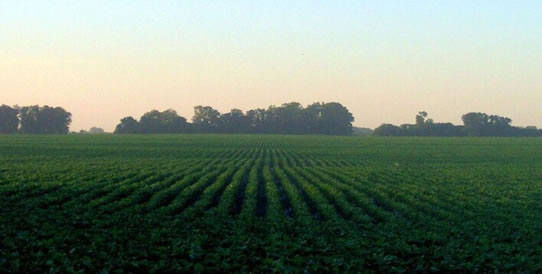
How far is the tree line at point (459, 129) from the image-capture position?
156 metres

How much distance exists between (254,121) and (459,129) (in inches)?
2892

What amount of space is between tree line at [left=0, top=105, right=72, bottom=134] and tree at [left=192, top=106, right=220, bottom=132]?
46305 millimetres

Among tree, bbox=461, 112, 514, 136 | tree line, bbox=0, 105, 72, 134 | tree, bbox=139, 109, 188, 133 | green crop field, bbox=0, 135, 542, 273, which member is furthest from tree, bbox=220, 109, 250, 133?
green crop field, bbox=0, 135, 542, 273

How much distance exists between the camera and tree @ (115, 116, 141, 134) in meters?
156

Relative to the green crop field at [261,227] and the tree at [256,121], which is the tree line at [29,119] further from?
the green crop field at [261,227]

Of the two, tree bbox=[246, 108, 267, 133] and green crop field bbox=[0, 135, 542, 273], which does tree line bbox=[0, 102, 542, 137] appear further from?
green crop field bbox=[0, 135, 542, 273]

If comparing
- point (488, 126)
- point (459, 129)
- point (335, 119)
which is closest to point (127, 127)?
point (335, 119)

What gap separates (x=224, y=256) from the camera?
9836 millimetres

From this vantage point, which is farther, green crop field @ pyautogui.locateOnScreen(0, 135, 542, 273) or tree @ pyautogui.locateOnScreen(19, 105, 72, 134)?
tree @ pyautogui.locateOnScreen(19, 105, 72, 134)

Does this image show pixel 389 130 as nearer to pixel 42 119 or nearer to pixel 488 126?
pixel 488 126

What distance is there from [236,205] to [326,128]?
152m

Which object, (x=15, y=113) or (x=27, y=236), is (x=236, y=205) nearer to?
(x=27, y=236)

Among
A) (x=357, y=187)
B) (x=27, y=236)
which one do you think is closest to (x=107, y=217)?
(x=27, y=236)

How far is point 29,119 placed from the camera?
14312cm
